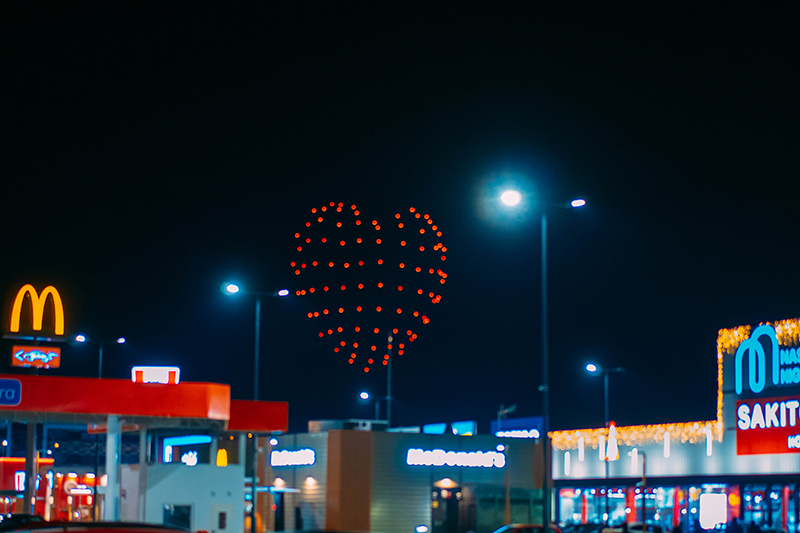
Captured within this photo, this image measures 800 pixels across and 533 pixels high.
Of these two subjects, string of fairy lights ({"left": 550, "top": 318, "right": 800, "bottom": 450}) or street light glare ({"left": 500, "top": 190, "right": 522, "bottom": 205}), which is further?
string of fairy lights ({"left": 550, "top": 318, "right": 800, "bottom": 450})

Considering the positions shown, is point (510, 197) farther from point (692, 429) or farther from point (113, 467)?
point (692, 429)

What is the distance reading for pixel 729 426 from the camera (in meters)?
47.9

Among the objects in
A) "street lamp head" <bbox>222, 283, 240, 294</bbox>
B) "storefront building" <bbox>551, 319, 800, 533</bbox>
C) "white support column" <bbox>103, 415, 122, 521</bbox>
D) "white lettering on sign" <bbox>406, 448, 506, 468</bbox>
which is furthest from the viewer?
"white lettering on sign" <bbox>406, 448, 506, 468</bbox>

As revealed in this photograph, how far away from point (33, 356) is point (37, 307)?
2.14 meters

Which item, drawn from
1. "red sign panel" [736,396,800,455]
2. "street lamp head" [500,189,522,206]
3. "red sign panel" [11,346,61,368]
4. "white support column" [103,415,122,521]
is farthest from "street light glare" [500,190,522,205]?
"red sign panel" [736,396,800,455]

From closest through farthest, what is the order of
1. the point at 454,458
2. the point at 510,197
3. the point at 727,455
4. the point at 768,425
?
the point at 510,197, the point at 768,425, the point at 454,458, the point at 727,455

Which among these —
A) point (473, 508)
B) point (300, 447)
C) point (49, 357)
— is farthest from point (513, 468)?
point (49, 357)

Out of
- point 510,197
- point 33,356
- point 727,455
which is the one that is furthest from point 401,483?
point 510,197

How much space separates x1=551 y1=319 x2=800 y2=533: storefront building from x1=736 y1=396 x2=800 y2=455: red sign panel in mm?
41

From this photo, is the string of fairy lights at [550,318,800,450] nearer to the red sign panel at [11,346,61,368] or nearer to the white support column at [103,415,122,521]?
the white support column at [103,415,122,521]

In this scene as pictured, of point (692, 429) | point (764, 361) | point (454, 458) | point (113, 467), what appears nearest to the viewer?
point (113, 467)

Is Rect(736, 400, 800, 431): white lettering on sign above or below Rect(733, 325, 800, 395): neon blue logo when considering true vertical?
below

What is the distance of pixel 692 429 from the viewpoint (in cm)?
5078

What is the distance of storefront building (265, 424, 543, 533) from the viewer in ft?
144
